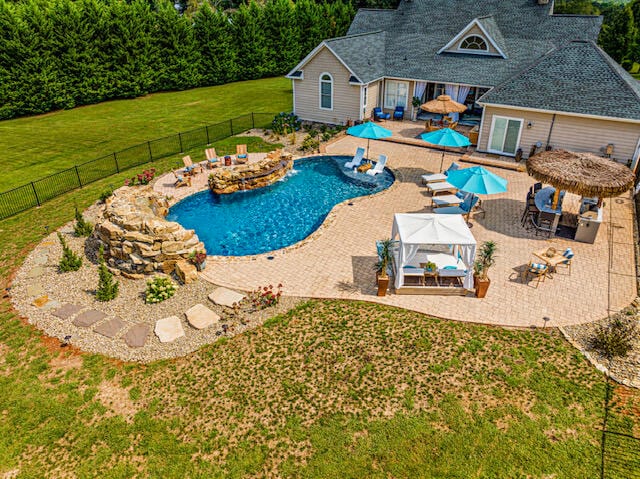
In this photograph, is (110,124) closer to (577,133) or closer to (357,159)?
(357,159)

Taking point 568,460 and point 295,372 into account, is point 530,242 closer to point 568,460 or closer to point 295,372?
point 568,460

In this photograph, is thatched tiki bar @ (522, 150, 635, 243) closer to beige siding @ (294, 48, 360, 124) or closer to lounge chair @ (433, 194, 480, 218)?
lounge chair @ (433, 194, 480, 218)

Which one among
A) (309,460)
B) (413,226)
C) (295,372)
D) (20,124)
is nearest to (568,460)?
(309,460)

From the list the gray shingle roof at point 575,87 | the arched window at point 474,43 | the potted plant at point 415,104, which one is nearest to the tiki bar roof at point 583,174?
the gray shingle roof at point 575,87

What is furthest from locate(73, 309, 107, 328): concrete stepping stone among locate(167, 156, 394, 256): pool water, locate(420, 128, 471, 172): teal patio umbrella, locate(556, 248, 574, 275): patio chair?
locate(420, 128, 471, 172): teal patio umbrella

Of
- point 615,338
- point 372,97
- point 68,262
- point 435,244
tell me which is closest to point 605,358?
point 615,338

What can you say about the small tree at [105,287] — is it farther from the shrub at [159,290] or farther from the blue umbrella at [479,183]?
the blue umbrella at [479,183]
